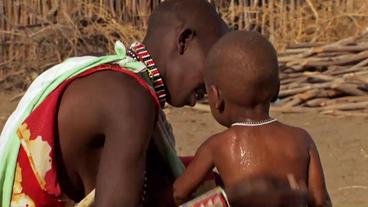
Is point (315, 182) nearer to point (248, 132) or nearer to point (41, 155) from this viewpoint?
point (248, 132)

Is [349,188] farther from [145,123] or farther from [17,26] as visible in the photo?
[17,26]

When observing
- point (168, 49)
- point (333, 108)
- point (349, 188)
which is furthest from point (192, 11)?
point (333, 108)

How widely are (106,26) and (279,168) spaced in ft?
25.2

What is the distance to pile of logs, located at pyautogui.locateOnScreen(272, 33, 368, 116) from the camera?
8.47 m

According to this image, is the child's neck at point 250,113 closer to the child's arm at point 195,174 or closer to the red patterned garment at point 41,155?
the child's arm at point 195,174

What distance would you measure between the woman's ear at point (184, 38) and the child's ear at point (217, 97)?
0.17 metres

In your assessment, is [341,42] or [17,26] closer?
[341,42]

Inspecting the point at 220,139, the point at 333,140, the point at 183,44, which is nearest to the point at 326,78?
the point at 333,140

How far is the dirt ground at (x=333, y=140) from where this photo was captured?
19.9 feet

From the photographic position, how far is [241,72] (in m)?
2.68

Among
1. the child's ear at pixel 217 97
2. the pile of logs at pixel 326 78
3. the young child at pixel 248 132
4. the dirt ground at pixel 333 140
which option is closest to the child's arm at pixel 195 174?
the young child at pixel 248 132

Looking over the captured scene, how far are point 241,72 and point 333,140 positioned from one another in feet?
16.3

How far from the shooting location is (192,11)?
2865 mm

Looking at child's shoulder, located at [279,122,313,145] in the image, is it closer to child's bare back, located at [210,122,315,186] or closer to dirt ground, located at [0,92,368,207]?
child's bare back, located at [210,122,315,186]
